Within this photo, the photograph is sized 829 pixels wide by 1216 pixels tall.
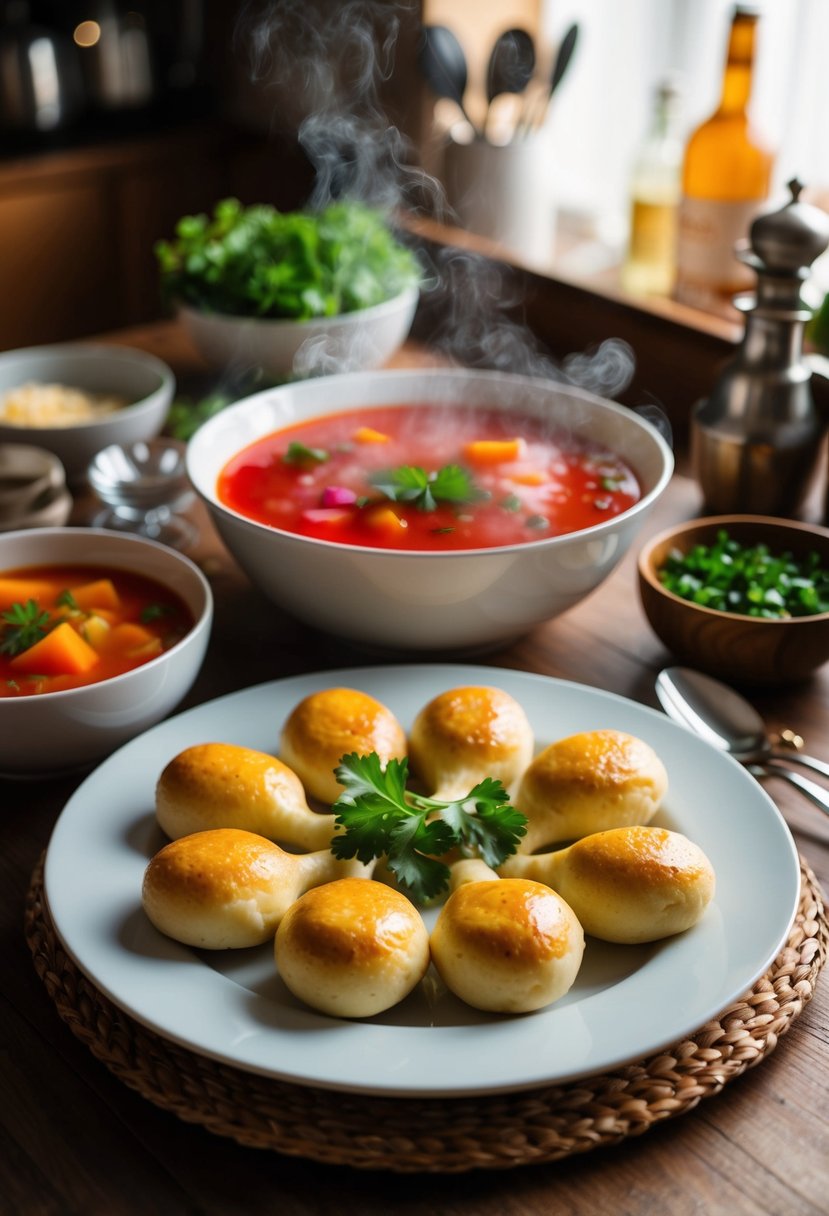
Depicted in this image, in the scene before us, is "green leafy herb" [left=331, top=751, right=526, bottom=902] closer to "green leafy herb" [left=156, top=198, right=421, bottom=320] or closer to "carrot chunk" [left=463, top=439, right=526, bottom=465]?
"carrot chunk" [left=463, top=439, right=526, bottom=465]

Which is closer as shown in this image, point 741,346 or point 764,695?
point 764,695

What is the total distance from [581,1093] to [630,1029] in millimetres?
61

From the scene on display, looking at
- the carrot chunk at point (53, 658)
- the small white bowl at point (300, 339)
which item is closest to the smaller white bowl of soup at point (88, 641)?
the carrot chunk at point (53, 658)

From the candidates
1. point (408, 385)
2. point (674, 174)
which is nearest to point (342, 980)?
point (408, 385)

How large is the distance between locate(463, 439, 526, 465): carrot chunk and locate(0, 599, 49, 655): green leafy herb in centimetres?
60

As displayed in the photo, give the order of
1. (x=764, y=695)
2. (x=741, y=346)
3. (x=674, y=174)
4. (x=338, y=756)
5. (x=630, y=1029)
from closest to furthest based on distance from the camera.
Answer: (x=630, y=1029) → (x=338, y=756) → (x=764, y=695) → (x=741, y=346) → (x=674, y=174)

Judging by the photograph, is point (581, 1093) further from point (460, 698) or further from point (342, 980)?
point (460, 698)

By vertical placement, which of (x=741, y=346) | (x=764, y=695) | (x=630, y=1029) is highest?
(x=741, y=346)

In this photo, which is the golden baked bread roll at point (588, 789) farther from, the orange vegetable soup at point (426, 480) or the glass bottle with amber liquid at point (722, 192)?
the glass bottle with amber liquid at point (722, 192)

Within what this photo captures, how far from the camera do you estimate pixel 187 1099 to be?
0.90 meters

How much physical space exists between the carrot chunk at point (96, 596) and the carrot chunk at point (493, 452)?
1.66 ft

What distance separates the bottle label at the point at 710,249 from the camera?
7.30 feet

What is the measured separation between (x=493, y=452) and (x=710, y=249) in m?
0.88

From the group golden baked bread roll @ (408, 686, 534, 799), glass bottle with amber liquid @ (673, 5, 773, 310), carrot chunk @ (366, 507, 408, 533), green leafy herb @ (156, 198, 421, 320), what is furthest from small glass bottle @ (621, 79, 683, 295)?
golden baked bread roll @ (408, 686, 534, 799)
